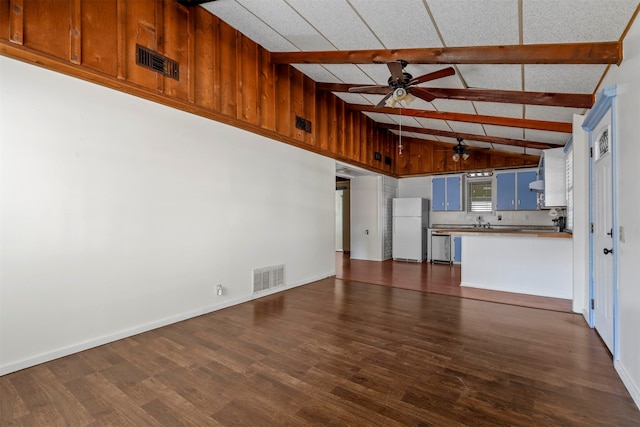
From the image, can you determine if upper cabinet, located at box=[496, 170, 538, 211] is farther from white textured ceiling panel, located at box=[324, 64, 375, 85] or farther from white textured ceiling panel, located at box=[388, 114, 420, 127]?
white textured ceiling panel, located at box=[324, 64, 375, 85]

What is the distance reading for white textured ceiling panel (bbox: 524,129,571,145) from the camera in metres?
5.10

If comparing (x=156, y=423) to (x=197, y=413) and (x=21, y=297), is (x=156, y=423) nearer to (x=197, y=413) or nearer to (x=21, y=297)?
(x=197, y=413)

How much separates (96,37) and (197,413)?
127 inches

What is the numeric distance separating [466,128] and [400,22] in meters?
3.61

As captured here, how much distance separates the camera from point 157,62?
10.7 ft

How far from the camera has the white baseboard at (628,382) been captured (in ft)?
6.59

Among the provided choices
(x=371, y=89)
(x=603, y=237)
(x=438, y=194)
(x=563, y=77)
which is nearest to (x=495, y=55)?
(x=563, y=77)

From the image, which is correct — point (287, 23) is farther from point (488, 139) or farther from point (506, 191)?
point (506, 191)

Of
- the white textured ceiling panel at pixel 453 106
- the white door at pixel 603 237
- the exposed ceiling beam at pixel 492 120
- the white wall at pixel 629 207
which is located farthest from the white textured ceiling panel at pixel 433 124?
the white wall at pixel 629 207

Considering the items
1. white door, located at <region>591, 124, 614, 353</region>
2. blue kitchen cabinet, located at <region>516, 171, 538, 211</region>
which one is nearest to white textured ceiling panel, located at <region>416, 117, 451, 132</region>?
blue kitchen cabinet, located at <region>516, 171, 538, 211</region>

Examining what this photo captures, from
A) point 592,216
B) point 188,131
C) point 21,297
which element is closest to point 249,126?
point 188,131

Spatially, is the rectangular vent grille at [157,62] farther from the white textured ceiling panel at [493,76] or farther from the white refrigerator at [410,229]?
the white refrigerator at [410,229]

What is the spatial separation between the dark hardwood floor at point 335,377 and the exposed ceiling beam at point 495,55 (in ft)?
8.34

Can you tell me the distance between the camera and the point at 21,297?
A: 8.01ft
